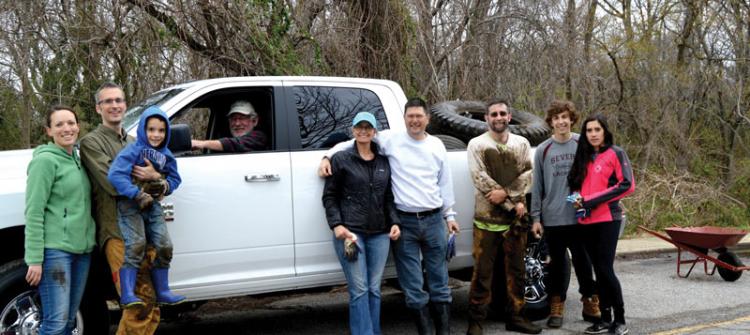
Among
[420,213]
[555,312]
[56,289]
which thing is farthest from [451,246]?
[56,289]

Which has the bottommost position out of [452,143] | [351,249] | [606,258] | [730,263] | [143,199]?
[730,263]

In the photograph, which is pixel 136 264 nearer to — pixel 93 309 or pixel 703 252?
pixel 93 309

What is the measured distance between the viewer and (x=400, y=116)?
227 inches

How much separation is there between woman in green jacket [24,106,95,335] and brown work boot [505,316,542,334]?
334 cm

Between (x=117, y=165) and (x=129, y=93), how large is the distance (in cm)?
539

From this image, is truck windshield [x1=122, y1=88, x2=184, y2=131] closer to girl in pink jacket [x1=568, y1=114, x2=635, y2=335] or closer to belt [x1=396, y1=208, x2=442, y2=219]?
belt [x1=396, y1=208, x2=442, y2=219]

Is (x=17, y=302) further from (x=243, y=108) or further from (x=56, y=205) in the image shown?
(x=243, y=108)

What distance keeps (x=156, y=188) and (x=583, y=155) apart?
326 centimetres

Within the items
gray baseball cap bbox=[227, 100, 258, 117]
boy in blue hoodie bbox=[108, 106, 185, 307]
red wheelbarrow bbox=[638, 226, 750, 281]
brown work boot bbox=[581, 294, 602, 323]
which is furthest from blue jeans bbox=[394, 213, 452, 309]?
red wheelbarrow bbox=[638, 226, 750, 281]

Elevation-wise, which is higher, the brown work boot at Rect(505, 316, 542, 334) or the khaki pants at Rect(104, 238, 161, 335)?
the khaki pants at Rect(104, 238, 161, 335)

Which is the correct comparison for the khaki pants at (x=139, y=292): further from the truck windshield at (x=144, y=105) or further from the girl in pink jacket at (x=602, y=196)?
the girl in pink jacket at (x=602, y=196)

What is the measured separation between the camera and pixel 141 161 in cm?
423

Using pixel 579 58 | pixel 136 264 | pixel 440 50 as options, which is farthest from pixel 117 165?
pixel 579 58

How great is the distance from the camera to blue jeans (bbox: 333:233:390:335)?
195 inches
